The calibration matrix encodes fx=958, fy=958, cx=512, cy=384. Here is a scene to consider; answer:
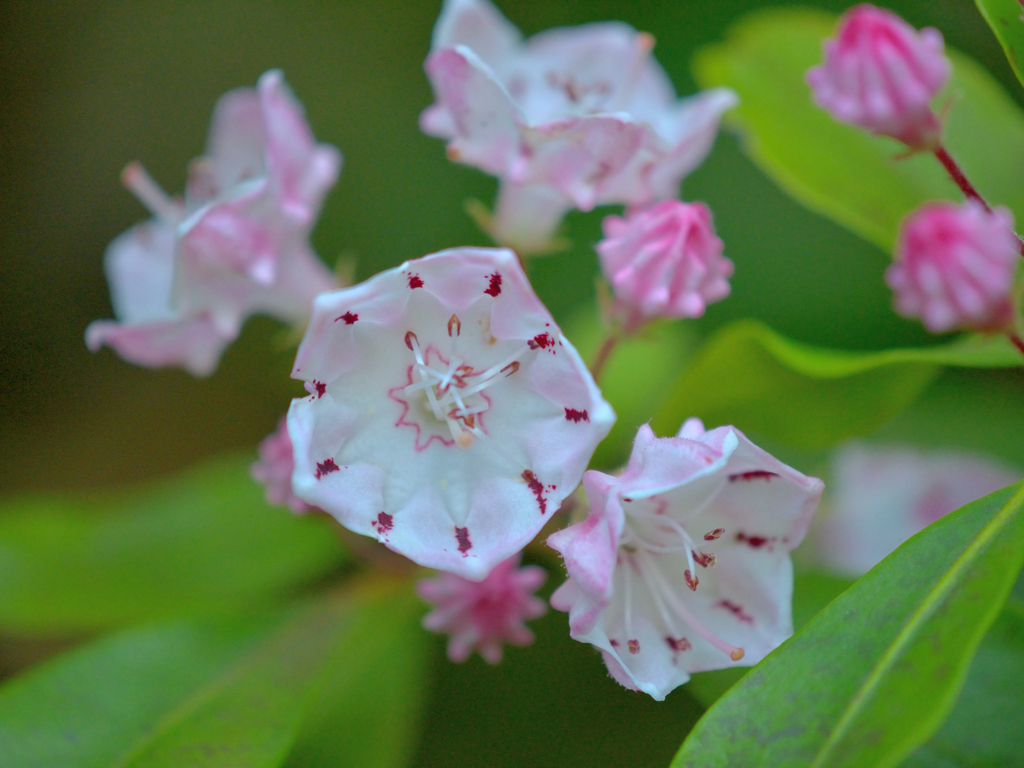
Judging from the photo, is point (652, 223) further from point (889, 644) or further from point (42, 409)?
point (42, 409)

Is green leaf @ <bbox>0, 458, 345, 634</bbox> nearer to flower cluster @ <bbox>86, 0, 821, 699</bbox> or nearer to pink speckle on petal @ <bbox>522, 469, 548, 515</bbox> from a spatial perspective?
flower cluster @ <bbox>86, 0, 821, 699</bbox>

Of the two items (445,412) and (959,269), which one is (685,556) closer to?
(445,412)

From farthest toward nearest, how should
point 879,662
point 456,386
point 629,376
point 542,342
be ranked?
1. point 629,376
2. point 456,386
3. point 542,342
4. point 879,662

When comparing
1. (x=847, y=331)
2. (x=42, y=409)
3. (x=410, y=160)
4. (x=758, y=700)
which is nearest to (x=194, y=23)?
(x=410, y=160)

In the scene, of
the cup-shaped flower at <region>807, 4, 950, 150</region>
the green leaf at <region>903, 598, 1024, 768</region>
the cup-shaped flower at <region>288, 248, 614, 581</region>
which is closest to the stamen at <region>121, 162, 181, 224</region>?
the cup-shaped flower at <region>288, 248, 614, 581</region>

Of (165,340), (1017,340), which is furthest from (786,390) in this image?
(165,340)

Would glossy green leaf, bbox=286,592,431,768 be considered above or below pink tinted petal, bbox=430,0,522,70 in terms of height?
below

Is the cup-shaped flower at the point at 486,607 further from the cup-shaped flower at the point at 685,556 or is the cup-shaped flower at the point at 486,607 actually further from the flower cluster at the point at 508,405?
the cup-shaped flower at the point at 685,556
